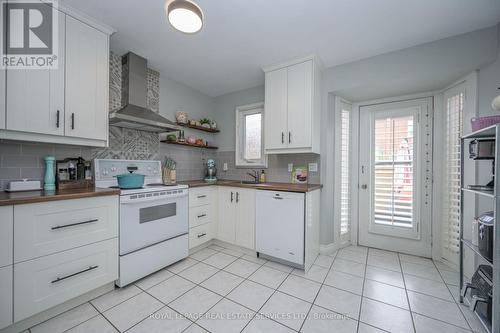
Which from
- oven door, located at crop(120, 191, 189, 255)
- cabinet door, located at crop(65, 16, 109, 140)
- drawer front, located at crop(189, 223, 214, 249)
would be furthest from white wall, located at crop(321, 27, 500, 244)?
cabinet door, located at crop(65, 16, 109, 140)

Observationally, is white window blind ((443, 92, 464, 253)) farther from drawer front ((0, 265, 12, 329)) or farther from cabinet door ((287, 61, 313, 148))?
drawer front ((0, 265, 12, 329))

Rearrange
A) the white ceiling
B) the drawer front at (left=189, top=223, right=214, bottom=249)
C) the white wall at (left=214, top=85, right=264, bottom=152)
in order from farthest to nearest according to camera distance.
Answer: the white wall at (left=214, top=85, right=264, bottom=152), the drawer front at (left=189, top=223, right=214, bottom=249), the white ceiling

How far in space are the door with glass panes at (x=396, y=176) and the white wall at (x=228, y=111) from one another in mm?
1766

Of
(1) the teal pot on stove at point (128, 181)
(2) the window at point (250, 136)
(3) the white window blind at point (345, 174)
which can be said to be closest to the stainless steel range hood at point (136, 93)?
(1) the teal pot on stove at point (128, 181)

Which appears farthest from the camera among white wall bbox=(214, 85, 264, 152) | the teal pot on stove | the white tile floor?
white wall bbox=(214, 85, 264, 152)

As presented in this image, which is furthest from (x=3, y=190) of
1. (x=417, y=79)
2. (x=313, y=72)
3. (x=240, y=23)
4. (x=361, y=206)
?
(x=417, y=79)

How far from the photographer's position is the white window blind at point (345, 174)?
278 centimetres

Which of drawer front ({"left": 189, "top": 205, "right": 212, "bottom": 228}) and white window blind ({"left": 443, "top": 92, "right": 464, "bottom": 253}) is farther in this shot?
drawer front ({"left": 189, "top": 205, "right": 212, "bottom": 228})

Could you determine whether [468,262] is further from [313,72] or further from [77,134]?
[77,134]

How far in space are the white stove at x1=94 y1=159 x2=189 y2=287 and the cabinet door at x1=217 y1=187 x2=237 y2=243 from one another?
55 cm

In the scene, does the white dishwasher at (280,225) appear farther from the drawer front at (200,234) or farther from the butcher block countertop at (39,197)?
the butcher block countertop at (39,197)

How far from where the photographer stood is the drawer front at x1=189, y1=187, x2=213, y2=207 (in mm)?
2504

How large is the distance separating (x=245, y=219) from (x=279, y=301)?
1.06 meters

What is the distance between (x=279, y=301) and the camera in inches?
65.9
